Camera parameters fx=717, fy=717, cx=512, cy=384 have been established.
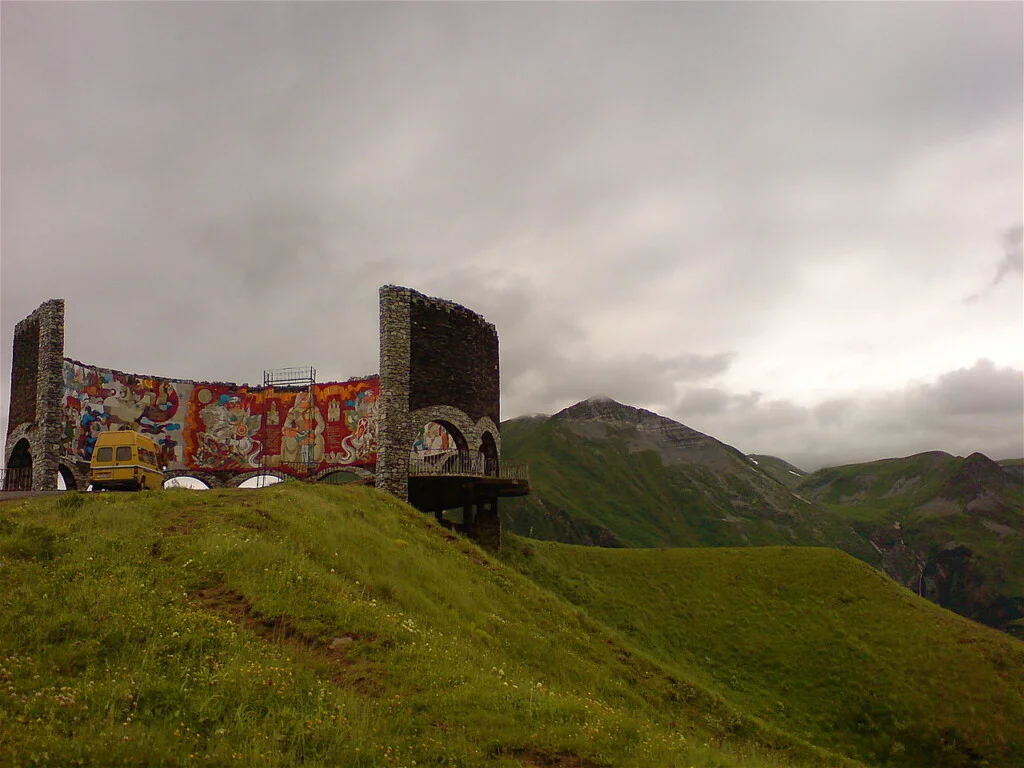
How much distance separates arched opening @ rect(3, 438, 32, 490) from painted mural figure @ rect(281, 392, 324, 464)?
13.0 metres

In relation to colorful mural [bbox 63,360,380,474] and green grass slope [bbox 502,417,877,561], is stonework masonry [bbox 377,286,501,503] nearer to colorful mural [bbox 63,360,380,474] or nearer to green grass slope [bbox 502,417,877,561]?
colorful mural [bbox 63,360,380,474]

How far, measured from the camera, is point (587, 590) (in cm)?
3809

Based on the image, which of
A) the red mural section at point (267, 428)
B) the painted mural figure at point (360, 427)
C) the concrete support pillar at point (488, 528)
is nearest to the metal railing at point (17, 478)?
the red mural section at point (267, 428)

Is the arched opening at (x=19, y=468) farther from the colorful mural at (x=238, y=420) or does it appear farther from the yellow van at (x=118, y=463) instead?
the yellow van at (x=118, y=463)

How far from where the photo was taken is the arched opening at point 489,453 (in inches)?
1587

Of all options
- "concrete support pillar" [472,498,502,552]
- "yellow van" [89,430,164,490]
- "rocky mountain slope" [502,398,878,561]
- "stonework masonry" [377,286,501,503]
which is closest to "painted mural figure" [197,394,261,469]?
"yellow van" [89,430,164,490]

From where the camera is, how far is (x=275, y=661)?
10820 millimetres

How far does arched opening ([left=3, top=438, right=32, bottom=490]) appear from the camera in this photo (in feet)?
126

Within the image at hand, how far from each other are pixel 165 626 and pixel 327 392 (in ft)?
102

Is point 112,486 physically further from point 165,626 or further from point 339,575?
point 165,626

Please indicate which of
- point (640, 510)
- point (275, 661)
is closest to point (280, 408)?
point (275, 661)

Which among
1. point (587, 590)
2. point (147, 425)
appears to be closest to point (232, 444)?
point (147, 425)

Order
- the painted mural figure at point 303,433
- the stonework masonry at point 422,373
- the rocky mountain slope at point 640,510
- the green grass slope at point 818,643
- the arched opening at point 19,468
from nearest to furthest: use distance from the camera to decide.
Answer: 1. the green grass slope at point 818,643
2. the stonework masonry at point 422,373
3. the arched opening at point 19,468
4. the painted mural figure at point 303,433
5. the rocky mountain slope at point 640,510

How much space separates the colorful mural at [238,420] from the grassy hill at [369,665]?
11822mm
